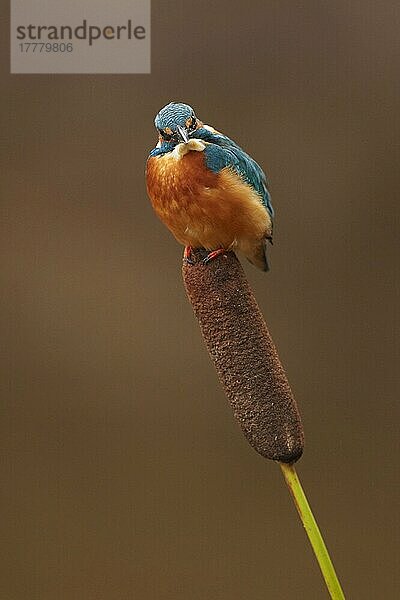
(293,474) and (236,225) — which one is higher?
(236,225)

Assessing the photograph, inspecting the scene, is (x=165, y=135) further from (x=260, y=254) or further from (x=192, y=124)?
(x=260, y=254)

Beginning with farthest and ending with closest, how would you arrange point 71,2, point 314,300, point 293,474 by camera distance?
point 314,300 < point 71,2 < point 293,474

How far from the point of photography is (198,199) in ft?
2.22

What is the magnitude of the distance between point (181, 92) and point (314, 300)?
346 mm

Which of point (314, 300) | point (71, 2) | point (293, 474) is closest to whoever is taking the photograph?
point (293, 474)

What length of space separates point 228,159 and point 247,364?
6.8 inches

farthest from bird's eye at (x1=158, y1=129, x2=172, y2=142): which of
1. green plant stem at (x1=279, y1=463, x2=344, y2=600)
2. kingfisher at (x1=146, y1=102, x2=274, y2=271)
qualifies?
green plant stem at (x1=279, y1=463, x2=344, y2=600)

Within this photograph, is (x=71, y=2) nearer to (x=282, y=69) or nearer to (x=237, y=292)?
(x=282, y=69)

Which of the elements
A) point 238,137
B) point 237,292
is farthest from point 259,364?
point 238,137

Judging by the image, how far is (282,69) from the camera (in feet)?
3.92

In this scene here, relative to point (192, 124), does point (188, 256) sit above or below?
below

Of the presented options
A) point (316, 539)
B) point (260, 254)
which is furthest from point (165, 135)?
point (316, 539)

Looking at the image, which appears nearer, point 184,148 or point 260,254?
point 184,148

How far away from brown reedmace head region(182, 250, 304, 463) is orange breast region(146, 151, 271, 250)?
41 millimetres
